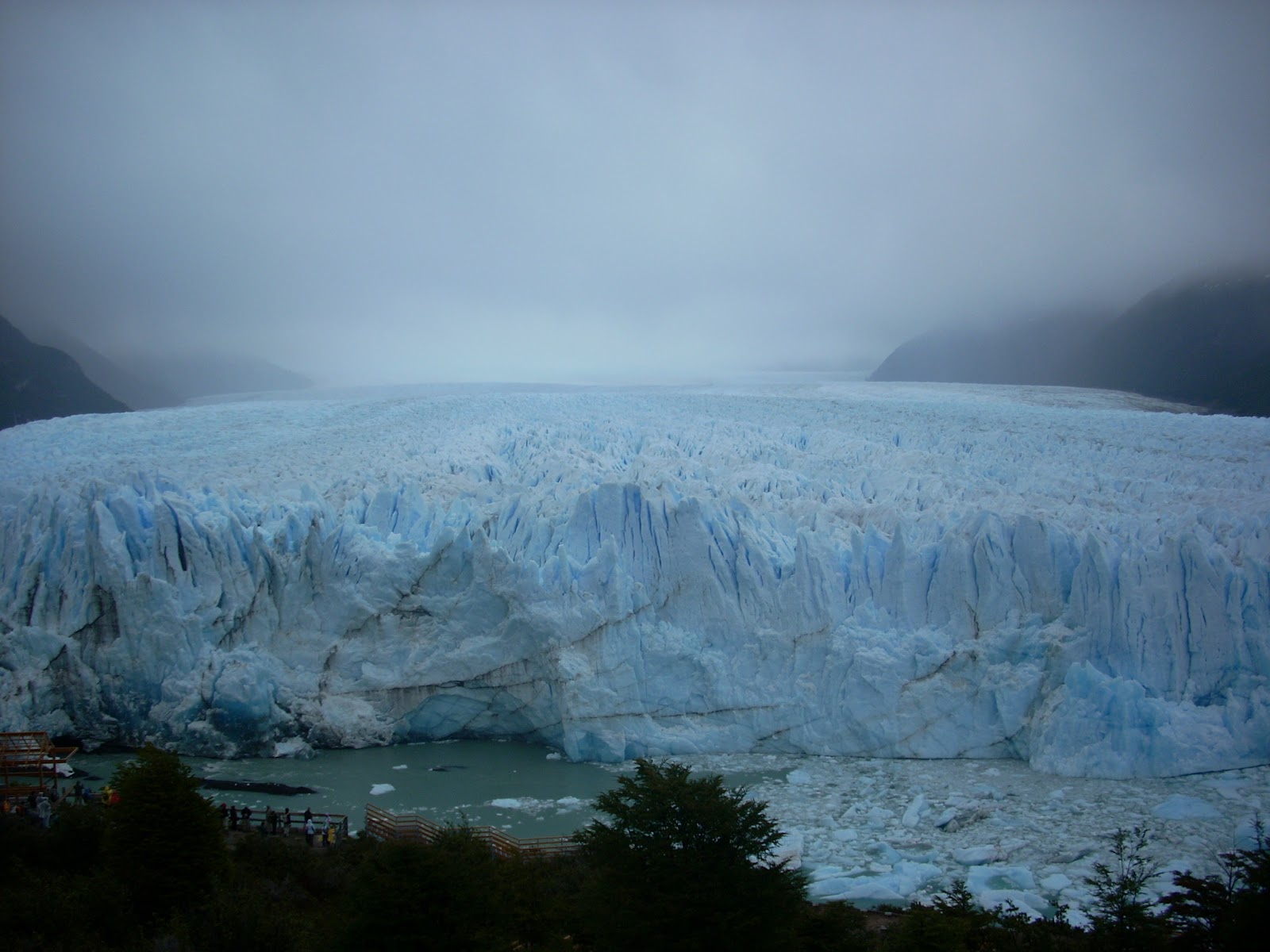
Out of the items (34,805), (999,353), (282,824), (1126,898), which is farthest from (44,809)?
(999,353)

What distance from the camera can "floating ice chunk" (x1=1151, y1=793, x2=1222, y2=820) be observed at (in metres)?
9.10

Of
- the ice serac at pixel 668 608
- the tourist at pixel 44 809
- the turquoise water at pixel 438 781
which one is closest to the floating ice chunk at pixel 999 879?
the ice serac at pixel 668 608

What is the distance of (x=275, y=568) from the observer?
13.0m

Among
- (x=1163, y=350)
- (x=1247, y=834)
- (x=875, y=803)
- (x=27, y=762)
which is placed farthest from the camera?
(x=1163, y=350)

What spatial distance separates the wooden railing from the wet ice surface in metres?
2.52

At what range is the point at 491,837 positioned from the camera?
932cm

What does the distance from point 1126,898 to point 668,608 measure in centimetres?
655

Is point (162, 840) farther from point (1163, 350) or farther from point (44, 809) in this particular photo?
point (1163, 350)

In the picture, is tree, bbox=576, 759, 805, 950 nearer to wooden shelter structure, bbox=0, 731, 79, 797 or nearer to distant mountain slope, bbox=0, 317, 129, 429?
wooden shelter structure, bbox=0, 731, 79, 797

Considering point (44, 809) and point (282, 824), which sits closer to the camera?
point (44, 809)

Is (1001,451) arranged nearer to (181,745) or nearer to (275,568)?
(275,568)

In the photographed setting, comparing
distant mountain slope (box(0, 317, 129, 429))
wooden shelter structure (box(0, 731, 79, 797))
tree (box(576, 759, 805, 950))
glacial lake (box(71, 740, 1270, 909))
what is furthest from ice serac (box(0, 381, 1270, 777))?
distant mountain slope (box(0, 317, 129, 429))

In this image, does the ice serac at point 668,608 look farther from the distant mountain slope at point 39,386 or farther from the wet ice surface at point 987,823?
the distant mountain slope at point 39,386

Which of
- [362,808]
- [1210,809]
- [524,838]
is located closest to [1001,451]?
[1210,809]
